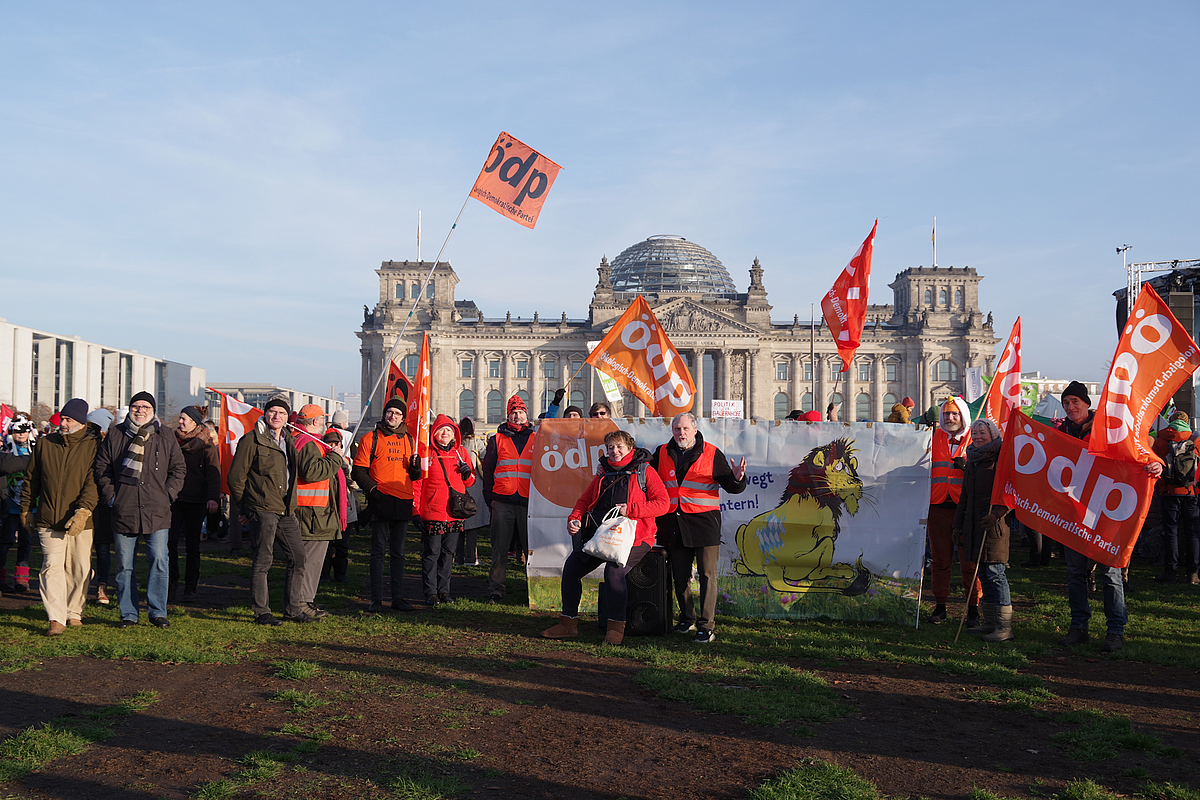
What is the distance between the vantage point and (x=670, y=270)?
88062 millimetres

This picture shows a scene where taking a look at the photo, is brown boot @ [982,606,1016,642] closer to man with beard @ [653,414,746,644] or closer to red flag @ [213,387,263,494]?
man with beard @ [653,414,746,644]

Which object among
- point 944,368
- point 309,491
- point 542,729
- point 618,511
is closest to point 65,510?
point 309,491

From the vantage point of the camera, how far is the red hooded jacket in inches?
343

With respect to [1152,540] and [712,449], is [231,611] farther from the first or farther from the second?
[1152,540]

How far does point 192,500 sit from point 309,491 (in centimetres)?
182

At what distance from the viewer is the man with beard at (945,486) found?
8398 mm

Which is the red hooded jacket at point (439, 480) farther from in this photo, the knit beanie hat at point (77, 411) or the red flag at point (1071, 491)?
the red flag at point (1071, 491)

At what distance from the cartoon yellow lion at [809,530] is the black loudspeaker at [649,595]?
1.21 m

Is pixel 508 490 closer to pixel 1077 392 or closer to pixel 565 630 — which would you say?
pixel 565 630

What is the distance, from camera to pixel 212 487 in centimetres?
919

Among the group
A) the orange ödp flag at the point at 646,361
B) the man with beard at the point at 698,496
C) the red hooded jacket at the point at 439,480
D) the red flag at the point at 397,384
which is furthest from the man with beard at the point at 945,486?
the red flag at the point at 397,384

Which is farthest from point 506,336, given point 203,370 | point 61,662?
point 61,662

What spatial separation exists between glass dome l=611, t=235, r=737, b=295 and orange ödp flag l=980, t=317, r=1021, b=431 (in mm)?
74551

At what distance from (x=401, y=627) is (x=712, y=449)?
10.4ft
